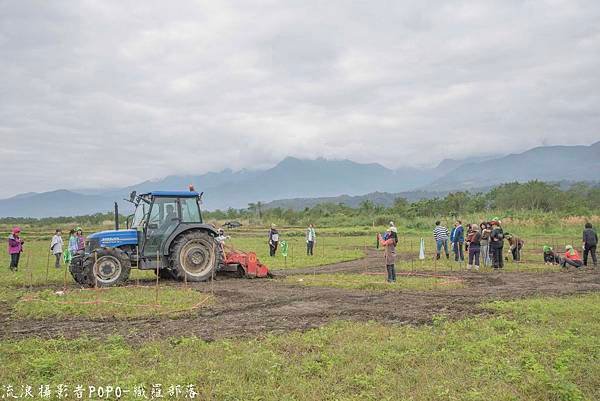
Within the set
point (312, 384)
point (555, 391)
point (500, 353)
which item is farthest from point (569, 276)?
point (312, 384)

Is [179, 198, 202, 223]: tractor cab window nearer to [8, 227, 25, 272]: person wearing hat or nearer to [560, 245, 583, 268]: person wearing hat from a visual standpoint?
[8, 227, 25, 272]: person wearing hat

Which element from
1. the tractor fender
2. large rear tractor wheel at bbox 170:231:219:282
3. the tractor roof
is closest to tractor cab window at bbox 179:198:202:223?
the tractor roof

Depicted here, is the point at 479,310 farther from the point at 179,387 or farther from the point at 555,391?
the point at 179,387

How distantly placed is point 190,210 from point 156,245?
1.47 meters

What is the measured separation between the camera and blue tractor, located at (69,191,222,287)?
13539 mm

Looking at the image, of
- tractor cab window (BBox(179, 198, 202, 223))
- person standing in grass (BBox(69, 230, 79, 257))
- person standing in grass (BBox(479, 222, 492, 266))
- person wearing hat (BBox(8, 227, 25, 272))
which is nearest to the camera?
tractor cab window (BBox(179, 198, 202, 223))

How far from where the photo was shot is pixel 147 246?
14.2 meters

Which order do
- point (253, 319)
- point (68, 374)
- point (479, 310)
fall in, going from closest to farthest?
1. point (68, 374)
2. point (253, 319)
3. point (479, 310)

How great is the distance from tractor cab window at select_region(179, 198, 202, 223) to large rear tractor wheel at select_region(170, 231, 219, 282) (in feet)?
1.48

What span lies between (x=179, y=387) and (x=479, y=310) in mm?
6777

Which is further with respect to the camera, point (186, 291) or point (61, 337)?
point (186, 291)

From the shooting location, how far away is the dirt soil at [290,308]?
28.0ft

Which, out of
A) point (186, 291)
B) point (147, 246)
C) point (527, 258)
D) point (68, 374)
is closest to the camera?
point (68, 374)

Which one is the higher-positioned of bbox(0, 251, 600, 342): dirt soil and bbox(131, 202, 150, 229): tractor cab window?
bbox(131, 202, 150, 229): tractor cab window
